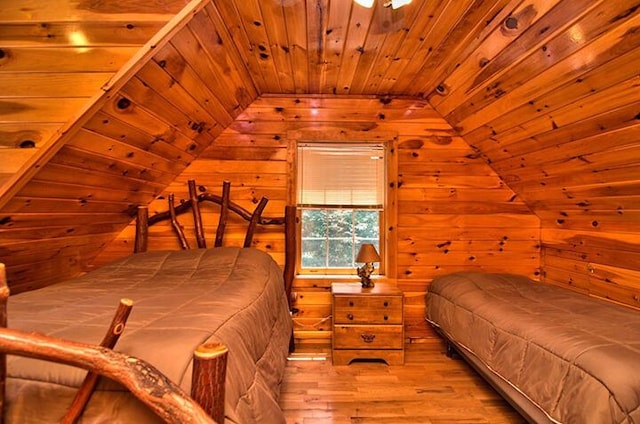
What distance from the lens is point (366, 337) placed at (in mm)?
2723

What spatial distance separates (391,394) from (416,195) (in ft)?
5.35

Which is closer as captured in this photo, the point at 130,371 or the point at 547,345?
the point at 130,371

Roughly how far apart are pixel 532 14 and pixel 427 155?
5.31 ft

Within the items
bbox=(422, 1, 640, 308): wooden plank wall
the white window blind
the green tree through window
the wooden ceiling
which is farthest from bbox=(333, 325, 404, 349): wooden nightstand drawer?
the wooden ceiling

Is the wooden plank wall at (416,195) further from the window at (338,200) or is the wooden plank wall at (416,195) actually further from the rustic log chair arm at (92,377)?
the rustic log chair arm at (92,377)

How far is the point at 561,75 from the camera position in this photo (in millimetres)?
1852

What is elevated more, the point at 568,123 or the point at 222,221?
the point at 568,123

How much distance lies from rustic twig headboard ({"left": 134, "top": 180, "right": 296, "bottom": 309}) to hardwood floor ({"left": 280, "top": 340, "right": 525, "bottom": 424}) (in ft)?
2.52

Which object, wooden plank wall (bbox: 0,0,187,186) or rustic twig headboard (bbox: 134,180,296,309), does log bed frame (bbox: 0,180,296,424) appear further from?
rustic twig headboard (bbox: 134,180,296,309)

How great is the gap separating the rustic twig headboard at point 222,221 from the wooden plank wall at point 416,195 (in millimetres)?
148

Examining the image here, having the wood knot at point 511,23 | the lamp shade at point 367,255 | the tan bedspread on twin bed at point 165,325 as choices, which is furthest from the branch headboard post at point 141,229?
the wood knot at point 511,23

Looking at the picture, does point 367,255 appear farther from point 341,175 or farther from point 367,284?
point 341,175

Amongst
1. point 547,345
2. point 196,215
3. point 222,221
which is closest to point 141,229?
point 196,215

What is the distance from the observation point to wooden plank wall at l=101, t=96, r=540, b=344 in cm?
318
